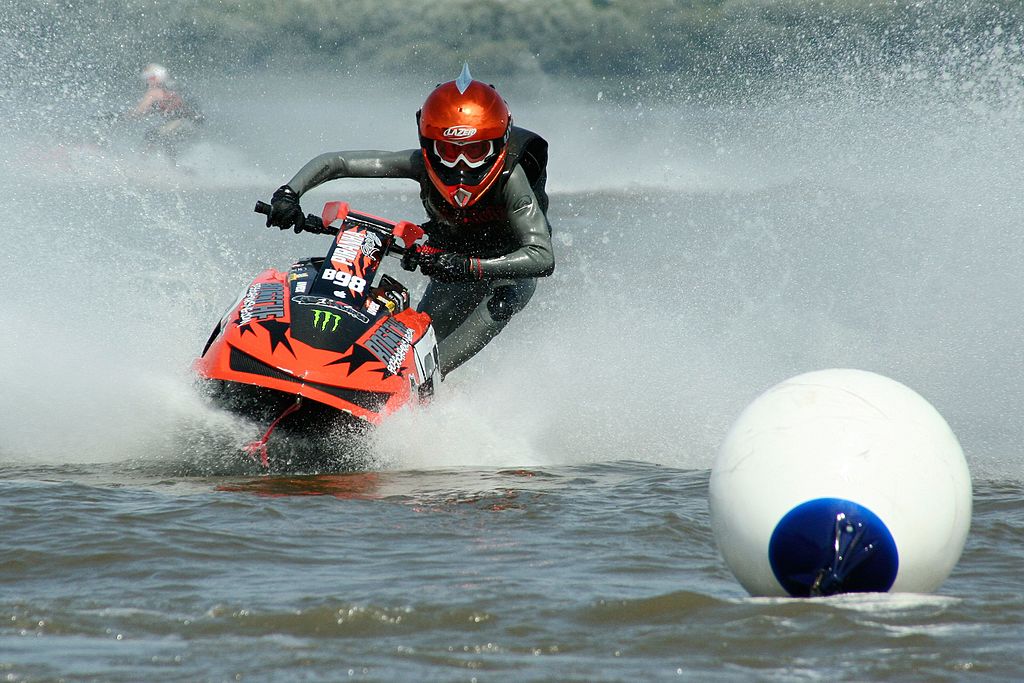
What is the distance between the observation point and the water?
4012 mm

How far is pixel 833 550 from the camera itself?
4059 mm

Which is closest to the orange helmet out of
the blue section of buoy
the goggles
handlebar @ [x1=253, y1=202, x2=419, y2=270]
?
the goggles

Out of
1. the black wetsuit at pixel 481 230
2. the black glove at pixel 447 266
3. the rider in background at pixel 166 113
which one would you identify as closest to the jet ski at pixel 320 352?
the black glove at pixel 447 266

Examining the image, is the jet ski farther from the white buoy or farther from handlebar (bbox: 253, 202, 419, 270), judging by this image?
the white buoy

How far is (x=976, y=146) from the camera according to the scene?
40.3 ft

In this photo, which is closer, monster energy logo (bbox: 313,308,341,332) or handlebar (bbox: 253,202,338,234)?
monster energy logo (bbox: 313,308,341,332)

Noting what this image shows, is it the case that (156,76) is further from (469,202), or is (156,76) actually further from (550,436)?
(550,436)

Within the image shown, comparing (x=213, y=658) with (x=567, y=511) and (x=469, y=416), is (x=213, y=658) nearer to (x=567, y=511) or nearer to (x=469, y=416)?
(x=567, y=511)

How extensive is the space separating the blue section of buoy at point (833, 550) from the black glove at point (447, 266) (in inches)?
146

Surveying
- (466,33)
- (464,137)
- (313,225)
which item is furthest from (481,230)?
(466,33)

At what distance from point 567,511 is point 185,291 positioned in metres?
5.22

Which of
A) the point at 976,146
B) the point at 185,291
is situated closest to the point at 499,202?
the point at 185,291

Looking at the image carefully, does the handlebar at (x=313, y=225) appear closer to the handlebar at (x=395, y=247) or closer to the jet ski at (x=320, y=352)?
the handlebar at (x=395, y=247)

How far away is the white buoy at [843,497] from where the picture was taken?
4059 mm
